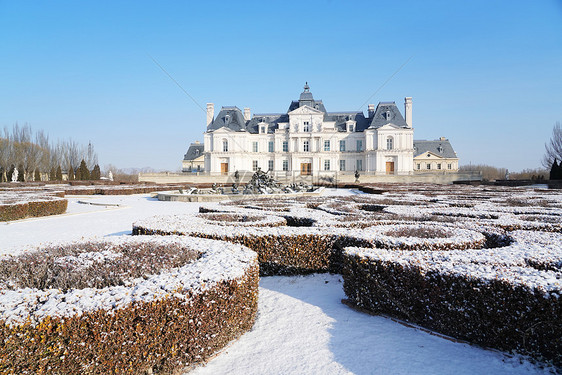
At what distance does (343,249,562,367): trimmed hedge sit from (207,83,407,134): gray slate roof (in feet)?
149

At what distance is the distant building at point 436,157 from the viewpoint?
2312 inches

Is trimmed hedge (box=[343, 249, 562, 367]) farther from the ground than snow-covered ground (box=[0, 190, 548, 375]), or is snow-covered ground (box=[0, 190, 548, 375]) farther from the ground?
trimmed hedge (box=[343, 249, 562, 367])

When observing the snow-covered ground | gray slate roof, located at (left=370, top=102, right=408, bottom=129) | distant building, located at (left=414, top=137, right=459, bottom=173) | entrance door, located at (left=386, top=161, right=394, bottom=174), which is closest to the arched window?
entrance door, located at (left=386, top=161, right=394, bottom=174)

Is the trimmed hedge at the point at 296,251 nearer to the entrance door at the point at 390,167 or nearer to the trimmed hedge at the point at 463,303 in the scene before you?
the trimmed hedge at the point at 463,303

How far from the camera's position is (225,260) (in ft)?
12.4

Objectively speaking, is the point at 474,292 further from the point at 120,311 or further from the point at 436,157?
the point at 436,157

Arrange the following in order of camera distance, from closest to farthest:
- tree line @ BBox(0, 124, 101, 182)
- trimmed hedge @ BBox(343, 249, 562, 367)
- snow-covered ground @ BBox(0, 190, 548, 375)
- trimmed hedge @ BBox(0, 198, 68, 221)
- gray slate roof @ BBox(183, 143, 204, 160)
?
trimmed hedge @ BBox(343, 249, 562, 367) → snow-covered ground @ BBox(0, 190, 548, 375) → trimmed hedge @ BBox(0, 198, 68, 221) → tree line @ BBox(0, 124, 101, 182) → gray slate roof @ BBox(183, 143, 204, 160)

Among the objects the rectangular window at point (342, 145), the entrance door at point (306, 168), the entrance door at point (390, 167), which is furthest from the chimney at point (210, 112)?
the entrance door at point (390, 167)

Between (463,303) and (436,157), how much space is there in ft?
202

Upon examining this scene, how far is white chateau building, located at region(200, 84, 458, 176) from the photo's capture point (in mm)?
46125

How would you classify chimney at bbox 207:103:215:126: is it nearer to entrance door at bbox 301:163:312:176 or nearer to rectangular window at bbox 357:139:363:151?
entrance door at bbox 301:163:312:176

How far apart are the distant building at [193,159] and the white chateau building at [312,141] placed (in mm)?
Result: 13552

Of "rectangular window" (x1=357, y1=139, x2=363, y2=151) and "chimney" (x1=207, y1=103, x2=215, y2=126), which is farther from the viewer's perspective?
"chimney" (x1=207, y1=103, x2=215, y2=126)

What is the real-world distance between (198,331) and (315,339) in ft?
3.96
